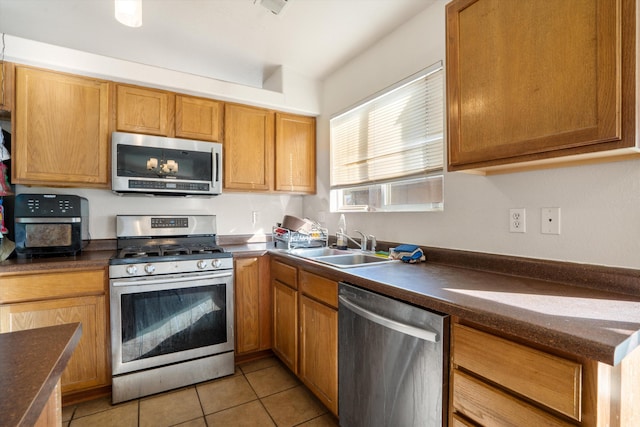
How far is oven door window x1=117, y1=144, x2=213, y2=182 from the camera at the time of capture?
7.14 feet

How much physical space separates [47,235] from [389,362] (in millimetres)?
2287

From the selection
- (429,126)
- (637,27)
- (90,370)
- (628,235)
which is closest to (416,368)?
(628,235)

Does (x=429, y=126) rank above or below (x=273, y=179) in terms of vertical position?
above

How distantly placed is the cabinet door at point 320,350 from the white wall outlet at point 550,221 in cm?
107

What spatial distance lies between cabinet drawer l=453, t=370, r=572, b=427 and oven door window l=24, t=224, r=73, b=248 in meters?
2.47

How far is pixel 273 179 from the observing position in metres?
2.81

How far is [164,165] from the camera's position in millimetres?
2297

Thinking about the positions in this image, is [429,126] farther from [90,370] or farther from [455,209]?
[90,370]

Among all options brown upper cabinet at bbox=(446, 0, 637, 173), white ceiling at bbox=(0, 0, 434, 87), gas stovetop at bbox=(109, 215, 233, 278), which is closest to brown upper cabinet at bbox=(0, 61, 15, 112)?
white ceiling at bbox=(0, 0, 434, 87)

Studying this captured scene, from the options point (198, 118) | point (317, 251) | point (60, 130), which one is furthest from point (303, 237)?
point (60, 130)

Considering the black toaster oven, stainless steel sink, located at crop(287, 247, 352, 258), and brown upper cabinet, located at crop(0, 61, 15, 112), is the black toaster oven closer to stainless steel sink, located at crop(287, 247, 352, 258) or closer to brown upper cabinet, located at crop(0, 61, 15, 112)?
brown upper cabinet, located at crop(0, 61, 15, 112)

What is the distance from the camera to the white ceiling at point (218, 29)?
1.91 meters

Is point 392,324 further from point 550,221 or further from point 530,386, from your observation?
point 550,221

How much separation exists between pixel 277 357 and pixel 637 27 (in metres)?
2.67
